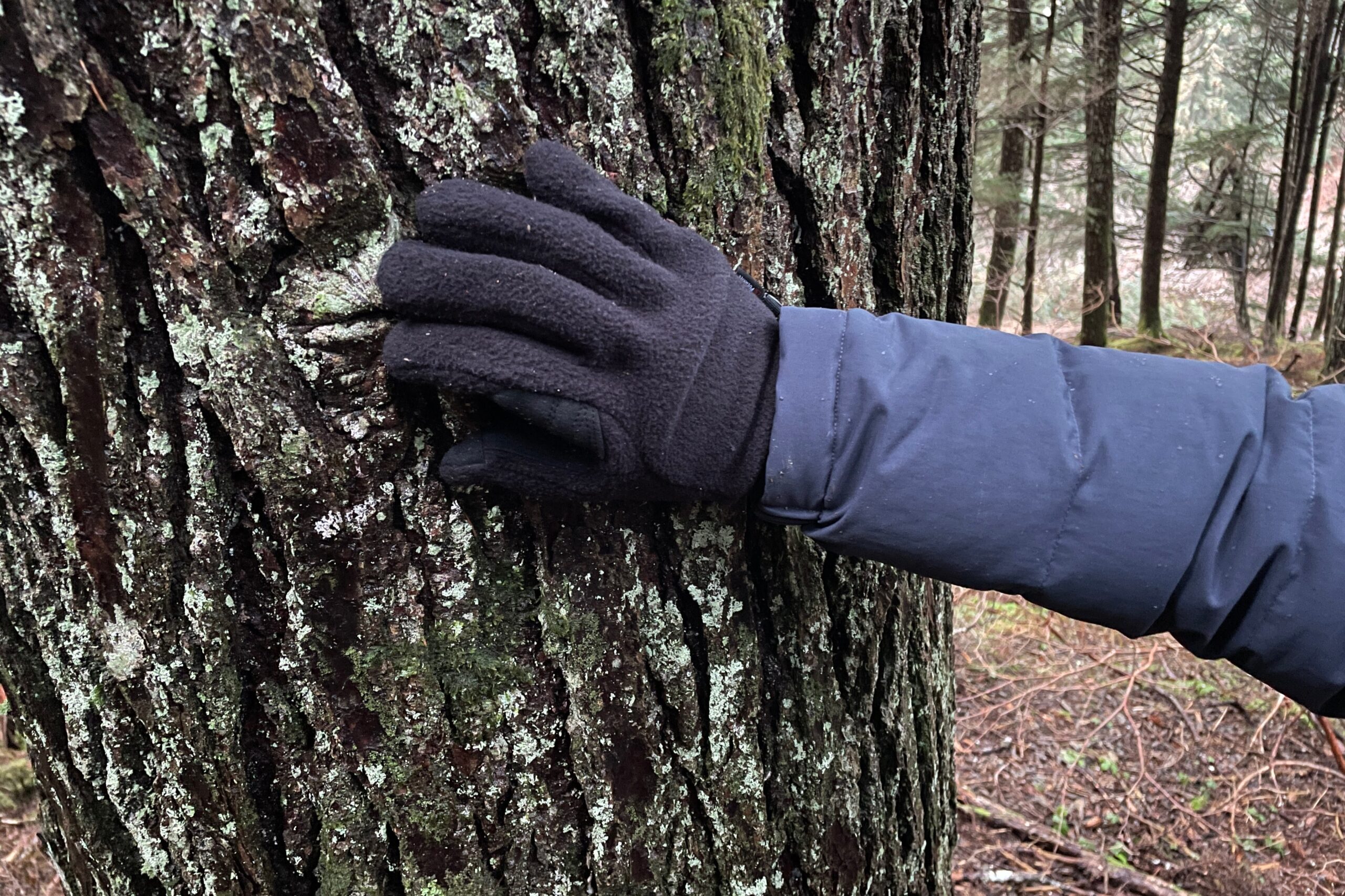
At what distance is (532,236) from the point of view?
0.83 metres

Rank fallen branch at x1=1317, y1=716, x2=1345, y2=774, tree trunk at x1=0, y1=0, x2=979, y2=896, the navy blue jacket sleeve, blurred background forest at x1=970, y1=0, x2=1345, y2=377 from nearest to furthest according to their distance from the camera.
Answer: tree trunk at x1=0, y1=0, x2=979, y2=896
the navy blue jacket sleeve
fallen branch at x1=1317, y1=716, x2=1345, y2=774
blurred background forest at x1=970, y1=0, x2=1345, y2=377

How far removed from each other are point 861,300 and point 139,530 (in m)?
0.98

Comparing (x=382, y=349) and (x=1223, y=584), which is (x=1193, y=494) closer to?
(x=1223, y=584)

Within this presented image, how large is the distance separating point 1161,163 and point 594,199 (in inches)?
473

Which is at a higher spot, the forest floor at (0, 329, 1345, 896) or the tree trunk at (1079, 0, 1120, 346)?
the tree trunk at (1079, 0, 1120, 346)

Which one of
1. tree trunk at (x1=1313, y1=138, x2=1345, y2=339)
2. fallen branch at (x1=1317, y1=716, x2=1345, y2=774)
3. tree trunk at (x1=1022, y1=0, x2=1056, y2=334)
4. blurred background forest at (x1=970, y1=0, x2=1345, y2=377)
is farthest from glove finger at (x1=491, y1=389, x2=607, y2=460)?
tree trunk at (x1=1313, y1=138, x2=1345, y2=339)

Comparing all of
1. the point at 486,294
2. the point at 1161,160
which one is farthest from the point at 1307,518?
the point at 1161,160

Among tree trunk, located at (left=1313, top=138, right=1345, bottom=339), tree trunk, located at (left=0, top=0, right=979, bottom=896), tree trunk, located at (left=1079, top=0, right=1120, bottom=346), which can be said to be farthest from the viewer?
tree trunk, located at (left=1313, top=138, right=1345, bottom=339)

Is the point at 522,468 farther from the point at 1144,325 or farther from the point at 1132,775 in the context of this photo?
the point at 1144,325

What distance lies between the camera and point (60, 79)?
2.41 feet

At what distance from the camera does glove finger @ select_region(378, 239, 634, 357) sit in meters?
0.81

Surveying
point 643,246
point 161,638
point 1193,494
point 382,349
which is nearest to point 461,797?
point 161,638

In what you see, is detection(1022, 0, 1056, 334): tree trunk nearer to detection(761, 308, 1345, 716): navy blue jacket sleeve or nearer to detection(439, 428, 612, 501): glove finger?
detection(761, 308, 1345, 716): navy blue jacket sleeve

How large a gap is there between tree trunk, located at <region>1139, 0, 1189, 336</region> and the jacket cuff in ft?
35.8
